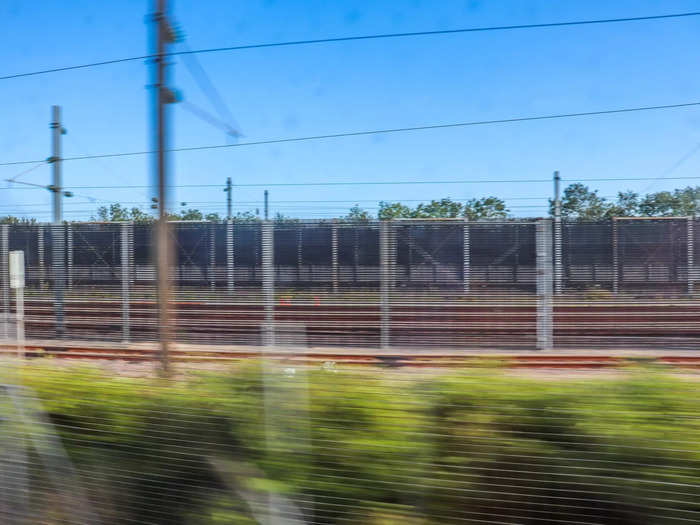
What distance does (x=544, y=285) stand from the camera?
1055cm

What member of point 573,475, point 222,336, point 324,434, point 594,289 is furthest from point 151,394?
point 594,289

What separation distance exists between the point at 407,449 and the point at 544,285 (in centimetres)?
914

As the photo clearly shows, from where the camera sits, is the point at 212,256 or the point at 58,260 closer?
the point at 212,256

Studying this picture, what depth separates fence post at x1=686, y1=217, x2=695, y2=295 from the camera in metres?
10.5

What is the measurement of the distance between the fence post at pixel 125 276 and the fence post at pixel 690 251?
467 inches

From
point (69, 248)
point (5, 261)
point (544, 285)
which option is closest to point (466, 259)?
point (544, 285)

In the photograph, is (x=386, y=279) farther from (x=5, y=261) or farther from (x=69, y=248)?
(x=5, y=261)

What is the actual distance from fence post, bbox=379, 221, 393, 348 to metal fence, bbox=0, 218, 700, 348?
0.08 feet

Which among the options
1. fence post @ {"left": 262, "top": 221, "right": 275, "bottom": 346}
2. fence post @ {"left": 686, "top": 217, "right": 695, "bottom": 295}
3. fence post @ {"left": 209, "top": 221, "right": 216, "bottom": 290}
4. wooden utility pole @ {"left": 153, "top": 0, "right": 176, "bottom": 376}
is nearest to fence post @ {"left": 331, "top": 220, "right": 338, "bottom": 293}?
fence post @ {"left": 262, "top": 221, "right": 275, "bottom": 346}

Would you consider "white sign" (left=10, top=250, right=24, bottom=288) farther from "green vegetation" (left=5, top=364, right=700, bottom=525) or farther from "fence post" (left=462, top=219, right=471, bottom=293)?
"fence post" (left=462, top=219, right=471, bottom=293)

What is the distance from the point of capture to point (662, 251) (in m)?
10.8

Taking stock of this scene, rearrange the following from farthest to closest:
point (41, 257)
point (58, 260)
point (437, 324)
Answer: point (41, 257), point (58, 260), point (437, 324)

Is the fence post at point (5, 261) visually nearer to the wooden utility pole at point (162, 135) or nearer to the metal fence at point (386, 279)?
the metal fence at point (386, 279)

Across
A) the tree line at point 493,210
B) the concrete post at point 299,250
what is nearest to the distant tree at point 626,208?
the tree line at point 493,210
